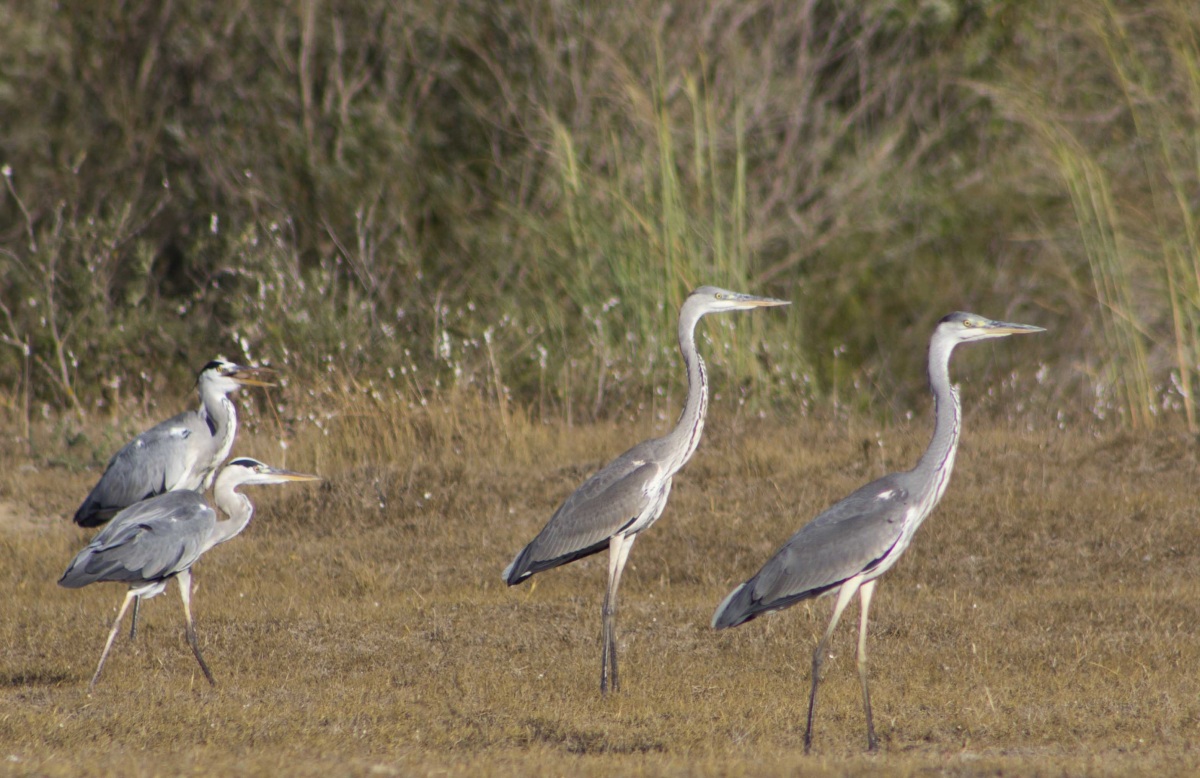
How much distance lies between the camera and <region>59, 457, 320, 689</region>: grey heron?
722cm

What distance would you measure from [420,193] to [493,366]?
488 centimetres

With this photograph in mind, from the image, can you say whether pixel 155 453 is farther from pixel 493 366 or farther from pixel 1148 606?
pixel 1148 606

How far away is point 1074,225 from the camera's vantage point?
1568 cm

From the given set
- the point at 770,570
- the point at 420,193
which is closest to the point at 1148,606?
the point at 770,570

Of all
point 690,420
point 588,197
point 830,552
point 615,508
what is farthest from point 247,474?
point 588,197

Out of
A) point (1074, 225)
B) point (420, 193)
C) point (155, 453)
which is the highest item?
point (420, 193)

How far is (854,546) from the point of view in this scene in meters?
6.43

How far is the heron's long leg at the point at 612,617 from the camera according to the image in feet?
23.7

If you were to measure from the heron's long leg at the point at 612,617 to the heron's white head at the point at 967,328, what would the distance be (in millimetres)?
1929

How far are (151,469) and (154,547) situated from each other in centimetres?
196

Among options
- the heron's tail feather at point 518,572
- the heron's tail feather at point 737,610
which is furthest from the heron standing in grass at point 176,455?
the heron's tail feather at point 737,610

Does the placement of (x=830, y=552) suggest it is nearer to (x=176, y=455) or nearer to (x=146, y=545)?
(x=146, y=545)

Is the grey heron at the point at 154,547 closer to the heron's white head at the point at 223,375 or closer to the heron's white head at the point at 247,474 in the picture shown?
the heron's white head at the point at 247,474

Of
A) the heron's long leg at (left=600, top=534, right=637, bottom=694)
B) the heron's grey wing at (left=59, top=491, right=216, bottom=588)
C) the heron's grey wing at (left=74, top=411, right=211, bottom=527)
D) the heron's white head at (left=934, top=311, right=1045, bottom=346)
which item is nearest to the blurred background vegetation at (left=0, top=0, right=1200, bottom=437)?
the heron's grey wing at (left=74, top=411, right=211, bottom=527)
